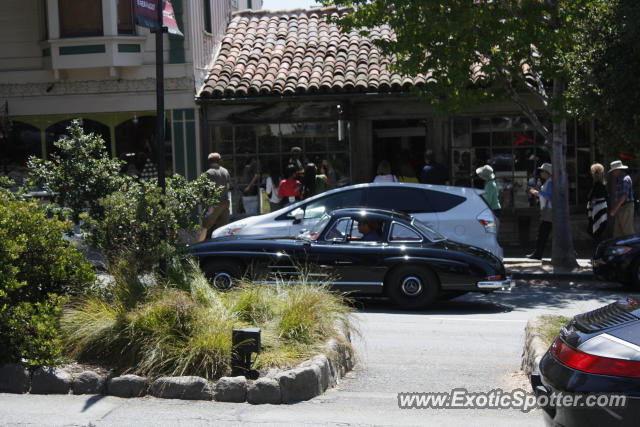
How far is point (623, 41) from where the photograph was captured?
42.8ft

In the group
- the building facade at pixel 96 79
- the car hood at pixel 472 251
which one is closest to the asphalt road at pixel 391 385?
the car hood at pixel 472 251

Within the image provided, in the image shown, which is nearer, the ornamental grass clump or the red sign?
the ornamental grass clump

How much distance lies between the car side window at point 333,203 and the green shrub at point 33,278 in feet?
17.7

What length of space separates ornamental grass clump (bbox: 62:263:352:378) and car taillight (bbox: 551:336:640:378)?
2782 millimetres

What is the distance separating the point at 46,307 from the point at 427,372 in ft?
11.3

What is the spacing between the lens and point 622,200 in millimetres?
15414

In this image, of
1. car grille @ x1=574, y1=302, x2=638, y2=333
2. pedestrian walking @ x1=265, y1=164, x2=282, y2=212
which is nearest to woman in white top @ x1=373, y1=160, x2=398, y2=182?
pedestrian walking @ x1=265, y1=164, x2=282, y2=212

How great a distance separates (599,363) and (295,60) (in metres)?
15.4

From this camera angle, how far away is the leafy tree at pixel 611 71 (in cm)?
1308

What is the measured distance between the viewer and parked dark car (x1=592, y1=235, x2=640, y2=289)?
12.9m

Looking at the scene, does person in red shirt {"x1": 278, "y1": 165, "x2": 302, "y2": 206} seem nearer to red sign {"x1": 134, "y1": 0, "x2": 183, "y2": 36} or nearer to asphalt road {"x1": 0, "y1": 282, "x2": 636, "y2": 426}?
asphalt road {"x1": 0, "y1": 282, "x2": 636, "y2": 426}

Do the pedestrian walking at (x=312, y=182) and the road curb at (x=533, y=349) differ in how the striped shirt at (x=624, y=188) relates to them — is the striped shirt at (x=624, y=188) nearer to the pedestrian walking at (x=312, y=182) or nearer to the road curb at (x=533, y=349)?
the pedestrian walking at (x=312, y=182)

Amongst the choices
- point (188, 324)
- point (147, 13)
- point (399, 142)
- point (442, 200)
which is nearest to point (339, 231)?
point (442, 200)

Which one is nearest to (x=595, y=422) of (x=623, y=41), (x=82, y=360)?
(x=82, y=360)
